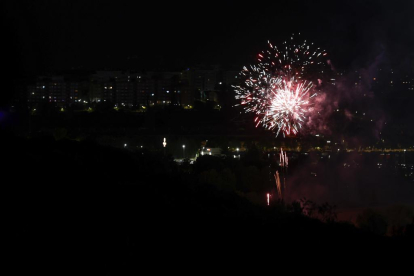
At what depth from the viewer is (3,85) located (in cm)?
1212

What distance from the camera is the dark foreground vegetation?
8.85ft

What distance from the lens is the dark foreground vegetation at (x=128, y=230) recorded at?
8.85ft

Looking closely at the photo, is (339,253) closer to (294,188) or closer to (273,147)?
(294,188)

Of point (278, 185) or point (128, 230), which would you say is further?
point (278, 185)

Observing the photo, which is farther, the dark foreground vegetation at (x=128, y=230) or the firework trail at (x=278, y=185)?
the firework trail at (x=278, y=185)

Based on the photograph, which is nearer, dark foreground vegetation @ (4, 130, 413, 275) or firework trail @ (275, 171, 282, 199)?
dark foreground vegetation @ (4, 130, 413, 275)

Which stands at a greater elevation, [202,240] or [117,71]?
[117,71]

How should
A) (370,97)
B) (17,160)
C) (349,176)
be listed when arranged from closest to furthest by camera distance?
1. (17,160)
2. (349,176)
3. (370,97)

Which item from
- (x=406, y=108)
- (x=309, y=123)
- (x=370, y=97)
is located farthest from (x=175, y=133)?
(x=406, y=108)

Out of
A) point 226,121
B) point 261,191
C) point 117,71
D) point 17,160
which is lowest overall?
point 261,191

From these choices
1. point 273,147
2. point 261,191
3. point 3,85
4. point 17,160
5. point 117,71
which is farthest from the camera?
point 117,71

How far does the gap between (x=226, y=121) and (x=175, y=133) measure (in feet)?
7.27

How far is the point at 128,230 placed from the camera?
300 cm

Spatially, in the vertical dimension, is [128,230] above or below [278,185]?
above
